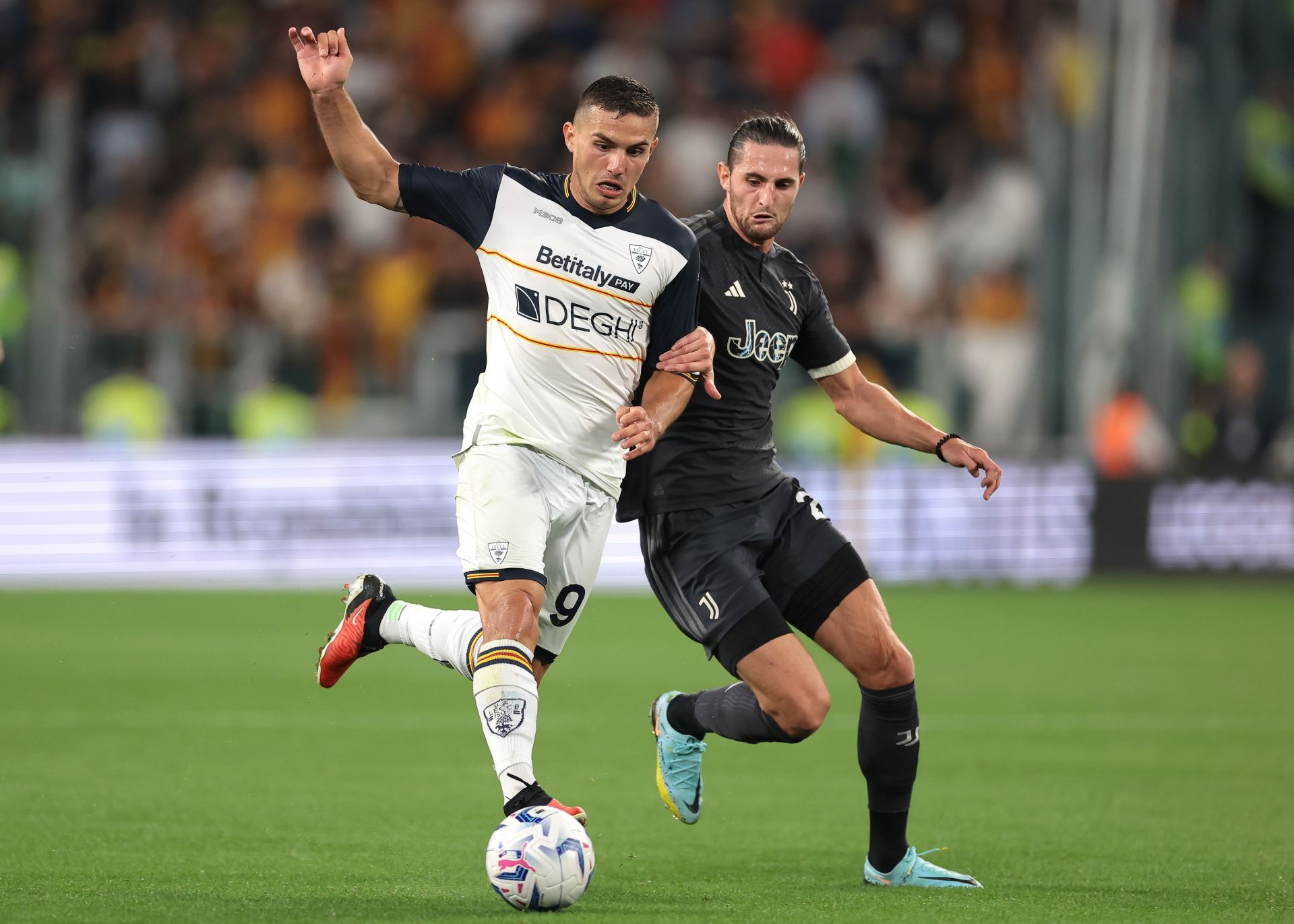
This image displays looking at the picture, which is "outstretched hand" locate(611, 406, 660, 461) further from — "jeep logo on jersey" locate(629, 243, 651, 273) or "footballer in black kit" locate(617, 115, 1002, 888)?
"footballer in black kit" locate(617, 115, 1002, 888)

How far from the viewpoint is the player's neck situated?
6324mm

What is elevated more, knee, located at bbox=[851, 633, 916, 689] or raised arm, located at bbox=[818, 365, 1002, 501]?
raised arm, located at bbox=[818, 365, 1002, 501]

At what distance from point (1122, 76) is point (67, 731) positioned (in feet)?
35.6

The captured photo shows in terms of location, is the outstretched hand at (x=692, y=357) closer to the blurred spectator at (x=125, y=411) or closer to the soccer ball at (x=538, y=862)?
the soccer ball at (x=538, y=862)

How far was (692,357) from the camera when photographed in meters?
5.83

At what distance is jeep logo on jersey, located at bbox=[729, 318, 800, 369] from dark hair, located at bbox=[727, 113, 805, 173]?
1.90ft

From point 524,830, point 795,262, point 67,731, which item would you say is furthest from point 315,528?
point 524,830

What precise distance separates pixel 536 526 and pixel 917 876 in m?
1.70

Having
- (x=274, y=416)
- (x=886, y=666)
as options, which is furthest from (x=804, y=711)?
(x=274, y=416)

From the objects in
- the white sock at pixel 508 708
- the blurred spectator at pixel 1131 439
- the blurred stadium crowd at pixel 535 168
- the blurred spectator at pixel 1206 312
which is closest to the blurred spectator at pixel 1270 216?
the blurred stadium crowd at pixel 535 168

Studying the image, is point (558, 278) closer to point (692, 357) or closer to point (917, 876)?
point (692, 357)

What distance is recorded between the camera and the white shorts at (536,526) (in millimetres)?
5652

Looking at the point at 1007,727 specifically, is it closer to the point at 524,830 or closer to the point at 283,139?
the point at 524,830

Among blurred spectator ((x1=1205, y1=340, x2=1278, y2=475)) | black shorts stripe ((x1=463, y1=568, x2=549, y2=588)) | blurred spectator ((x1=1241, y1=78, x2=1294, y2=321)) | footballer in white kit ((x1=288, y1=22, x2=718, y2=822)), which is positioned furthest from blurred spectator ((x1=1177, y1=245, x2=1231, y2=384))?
black shorts stripe ((x1=463, y1=568, x2=549, y2=588))
